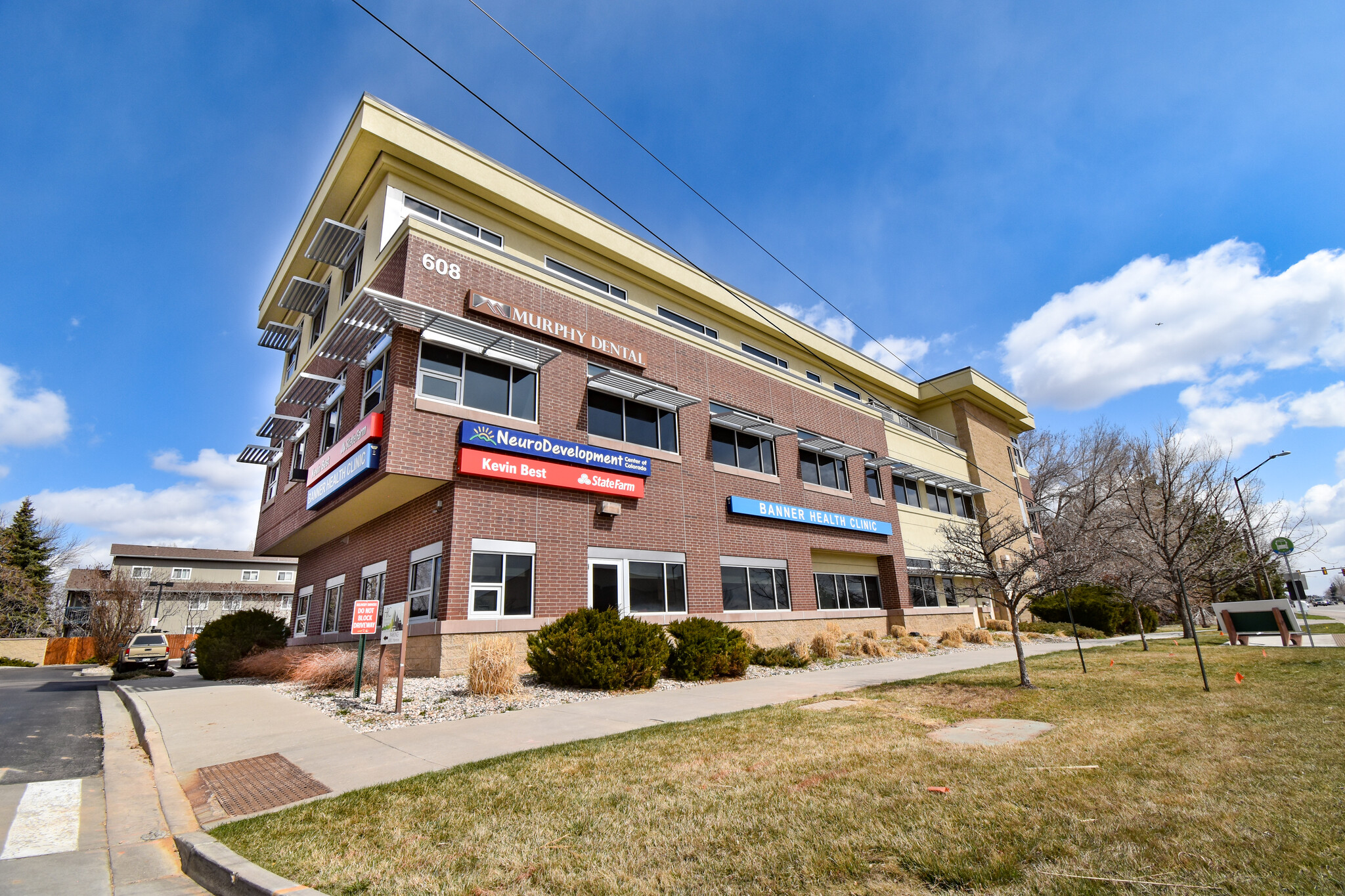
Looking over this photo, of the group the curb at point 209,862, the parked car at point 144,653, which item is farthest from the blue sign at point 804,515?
the parked car at point 144,653

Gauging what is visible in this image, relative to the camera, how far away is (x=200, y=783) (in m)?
6.80

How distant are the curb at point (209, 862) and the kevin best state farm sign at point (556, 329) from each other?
11532 millimetres

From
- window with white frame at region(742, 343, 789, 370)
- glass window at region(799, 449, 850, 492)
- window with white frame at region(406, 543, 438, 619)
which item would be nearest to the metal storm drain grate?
window with white frame at region(406, 543, 438, 619)

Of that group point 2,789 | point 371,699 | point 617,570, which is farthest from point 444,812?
point 617,570

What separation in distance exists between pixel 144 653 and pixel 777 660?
26780mm

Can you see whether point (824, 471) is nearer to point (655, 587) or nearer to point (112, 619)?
point (655, 587)

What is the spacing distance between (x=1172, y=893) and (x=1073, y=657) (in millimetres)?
15818

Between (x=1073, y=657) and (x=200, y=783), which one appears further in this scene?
(x=1073, y=657)

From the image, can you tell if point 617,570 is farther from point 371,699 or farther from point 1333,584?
point 1333,584

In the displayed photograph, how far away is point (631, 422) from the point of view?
1919cm

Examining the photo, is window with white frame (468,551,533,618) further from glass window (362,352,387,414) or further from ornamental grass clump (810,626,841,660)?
ornamental grass clump (810,626,841,660)

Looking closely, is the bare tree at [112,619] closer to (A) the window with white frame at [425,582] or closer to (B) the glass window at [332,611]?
(B) the glass window at [332,611]

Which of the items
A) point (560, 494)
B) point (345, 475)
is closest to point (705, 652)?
point (560, 494)

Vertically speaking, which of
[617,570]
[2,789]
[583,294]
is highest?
[583,294]
